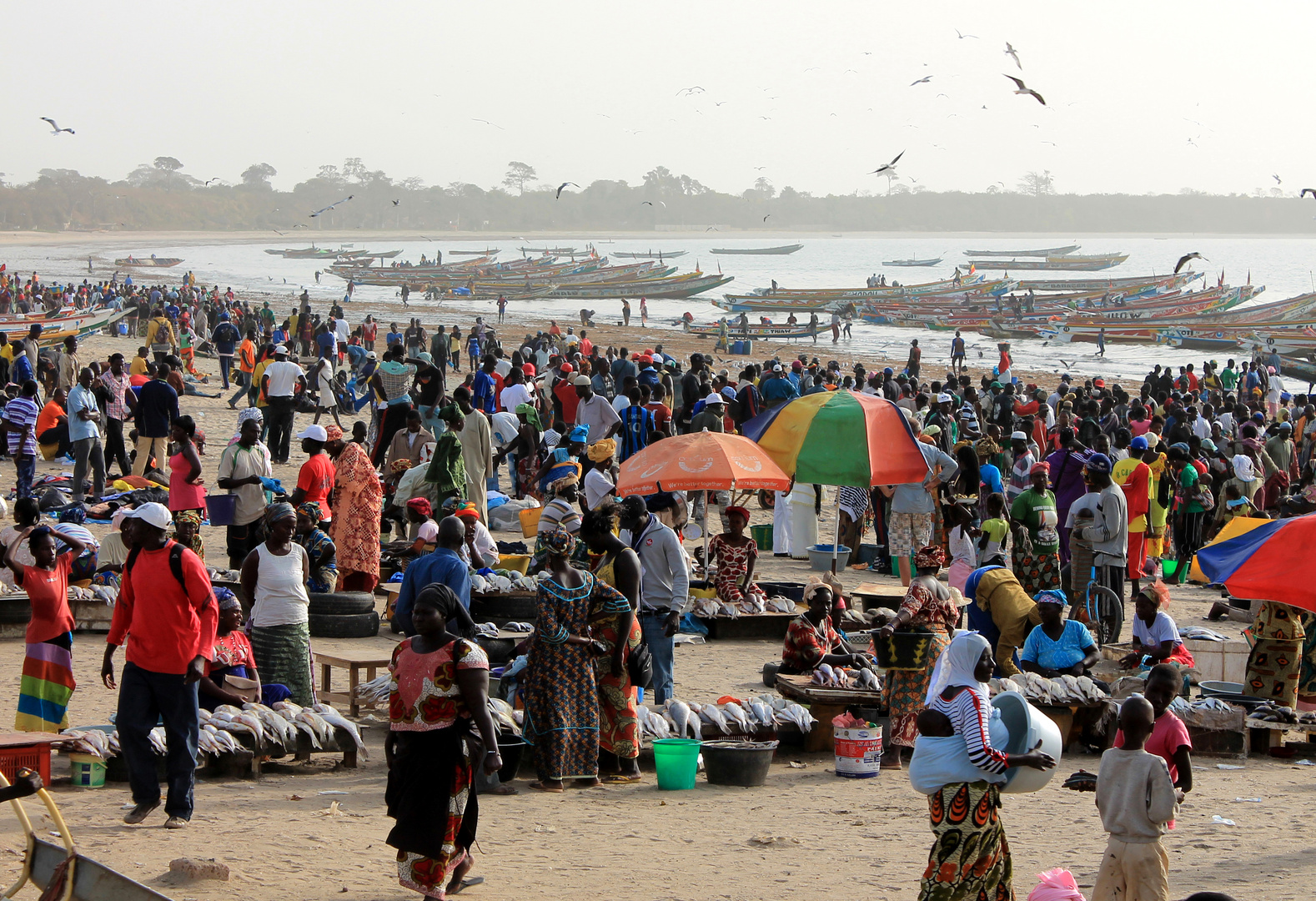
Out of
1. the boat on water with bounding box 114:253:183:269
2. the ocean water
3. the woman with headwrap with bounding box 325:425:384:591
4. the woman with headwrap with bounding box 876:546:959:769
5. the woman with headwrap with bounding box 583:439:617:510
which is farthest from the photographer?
the boat on water with bounding box 114:253:183:269

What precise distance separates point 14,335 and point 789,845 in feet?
73.4

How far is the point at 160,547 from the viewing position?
212 inches

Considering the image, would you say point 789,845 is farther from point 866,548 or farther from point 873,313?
point 873,313

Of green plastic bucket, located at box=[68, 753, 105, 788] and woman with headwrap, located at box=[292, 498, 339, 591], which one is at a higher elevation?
woman with headwrap, located at box=[292, 498, 339, 591]

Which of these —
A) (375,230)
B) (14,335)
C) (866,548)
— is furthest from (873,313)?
(375,230)

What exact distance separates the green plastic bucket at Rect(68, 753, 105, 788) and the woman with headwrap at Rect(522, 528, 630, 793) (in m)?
1.87

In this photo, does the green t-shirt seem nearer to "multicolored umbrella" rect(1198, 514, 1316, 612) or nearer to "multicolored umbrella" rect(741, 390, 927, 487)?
"multicolored umbrella" rect(741, 390, 927, 487)

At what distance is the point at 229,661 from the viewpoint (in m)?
6.53

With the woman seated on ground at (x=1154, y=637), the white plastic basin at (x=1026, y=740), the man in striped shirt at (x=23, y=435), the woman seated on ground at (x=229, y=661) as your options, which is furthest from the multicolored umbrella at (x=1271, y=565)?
the man in striped shirt at (x=23, y=435)

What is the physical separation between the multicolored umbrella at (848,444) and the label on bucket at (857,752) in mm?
2730

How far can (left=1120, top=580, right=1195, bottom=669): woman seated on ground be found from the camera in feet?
25.7

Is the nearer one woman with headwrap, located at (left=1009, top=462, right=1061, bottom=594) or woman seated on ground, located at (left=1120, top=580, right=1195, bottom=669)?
woman seated on ground, located at (left=1120, top=580, right=1195, bottom=669)

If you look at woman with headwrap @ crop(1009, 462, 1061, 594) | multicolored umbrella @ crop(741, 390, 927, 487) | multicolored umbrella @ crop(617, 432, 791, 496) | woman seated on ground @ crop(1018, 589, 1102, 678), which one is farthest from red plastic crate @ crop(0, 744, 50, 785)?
woman with headwrap @ crop(1009, 462, 1061, 594)

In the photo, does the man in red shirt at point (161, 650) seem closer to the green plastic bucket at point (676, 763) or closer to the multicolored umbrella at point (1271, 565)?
the green plastic bucket at point (676, 763)
